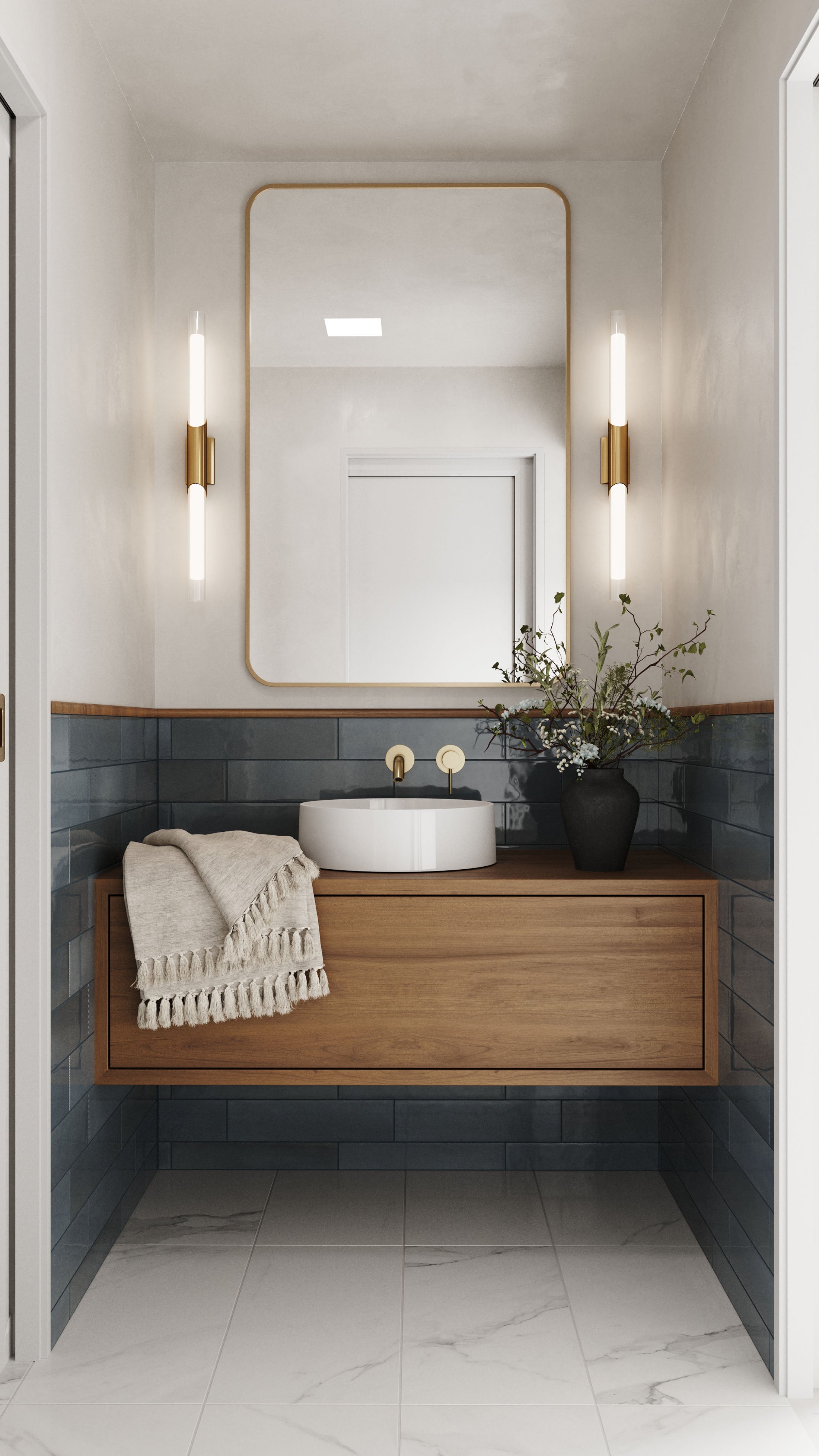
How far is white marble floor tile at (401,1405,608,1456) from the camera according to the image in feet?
5.00

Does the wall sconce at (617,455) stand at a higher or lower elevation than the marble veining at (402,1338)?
higher

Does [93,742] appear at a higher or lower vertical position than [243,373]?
lower

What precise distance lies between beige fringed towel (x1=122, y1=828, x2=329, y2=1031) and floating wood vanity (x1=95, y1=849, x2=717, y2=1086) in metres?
0.06

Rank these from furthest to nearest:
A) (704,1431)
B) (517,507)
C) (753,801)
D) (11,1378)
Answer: (517,507)
(753,801)
(11,1378)
(704,1431)

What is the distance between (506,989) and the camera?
6.46ft

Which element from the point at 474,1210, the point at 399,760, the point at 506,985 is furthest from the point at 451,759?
the point at 474,1210

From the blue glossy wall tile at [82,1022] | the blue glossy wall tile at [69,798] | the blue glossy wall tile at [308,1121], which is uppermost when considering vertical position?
the blue glossy wall tile at [69,798]

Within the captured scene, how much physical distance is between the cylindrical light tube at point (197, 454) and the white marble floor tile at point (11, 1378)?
151 centimetres

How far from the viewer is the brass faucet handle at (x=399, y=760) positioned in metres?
2.42

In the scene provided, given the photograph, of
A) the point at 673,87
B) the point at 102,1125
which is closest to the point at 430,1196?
the point at 102,1125

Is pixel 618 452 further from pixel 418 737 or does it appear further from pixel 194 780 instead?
pixel 194 780

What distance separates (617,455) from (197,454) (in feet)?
3.15

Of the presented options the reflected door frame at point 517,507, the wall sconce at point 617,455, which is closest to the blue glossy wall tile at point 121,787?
the reflected door frame at point 517,507

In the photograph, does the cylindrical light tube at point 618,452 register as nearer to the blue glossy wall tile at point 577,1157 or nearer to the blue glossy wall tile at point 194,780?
the blue glossy wall tile at point 194,780
